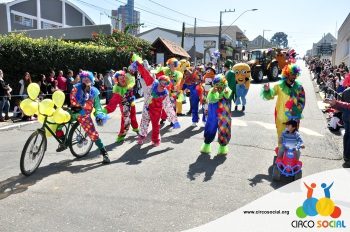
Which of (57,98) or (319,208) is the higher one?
(57,98)

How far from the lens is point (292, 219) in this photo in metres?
4.39

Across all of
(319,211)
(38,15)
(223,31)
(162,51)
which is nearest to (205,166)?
(319,211)

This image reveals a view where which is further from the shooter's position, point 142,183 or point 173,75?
point 173,75

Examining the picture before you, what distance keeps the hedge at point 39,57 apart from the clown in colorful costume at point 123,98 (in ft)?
23.3

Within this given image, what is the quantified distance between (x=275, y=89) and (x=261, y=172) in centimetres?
161

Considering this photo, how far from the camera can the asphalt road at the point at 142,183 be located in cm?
440

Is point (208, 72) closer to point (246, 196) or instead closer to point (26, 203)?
point (246, 196)

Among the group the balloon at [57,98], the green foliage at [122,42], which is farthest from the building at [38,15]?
the balloon at [57,98]

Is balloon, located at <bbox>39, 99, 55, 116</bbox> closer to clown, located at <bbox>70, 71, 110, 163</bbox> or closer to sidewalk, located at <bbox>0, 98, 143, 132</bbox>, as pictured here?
clown, located at <bbox>70, 71, 110, 163</bbox>

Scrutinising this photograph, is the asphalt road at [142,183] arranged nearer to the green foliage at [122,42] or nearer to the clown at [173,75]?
the clown at [173,75]

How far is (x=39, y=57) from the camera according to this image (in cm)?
1470

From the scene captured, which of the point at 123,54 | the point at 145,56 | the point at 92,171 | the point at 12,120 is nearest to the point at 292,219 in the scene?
the point at 92,171

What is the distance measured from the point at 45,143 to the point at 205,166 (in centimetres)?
296

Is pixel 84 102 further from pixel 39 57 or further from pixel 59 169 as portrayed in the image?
pixel 39 57
